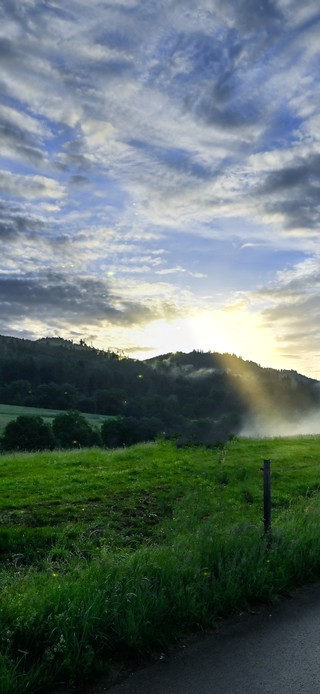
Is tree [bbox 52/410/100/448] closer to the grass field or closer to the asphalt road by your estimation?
the grass field

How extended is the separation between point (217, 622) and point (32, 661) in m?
2.28

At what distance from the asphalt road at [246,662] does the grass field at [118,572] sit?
0.30 meters

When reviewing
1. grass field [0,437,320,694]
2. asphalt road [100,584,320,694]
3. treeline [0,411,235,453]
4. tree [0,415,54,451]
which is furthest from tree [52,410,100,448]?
Result: asphalt road [100,584,320,694]

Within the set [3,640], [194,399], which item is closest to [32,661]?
[3,640]

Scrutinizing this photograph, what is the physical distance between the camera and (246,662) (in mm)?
5617

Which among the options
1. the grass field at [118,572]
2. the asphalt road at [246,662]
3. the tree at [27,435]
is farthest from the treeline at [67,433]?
the asphalt road at [246,662]

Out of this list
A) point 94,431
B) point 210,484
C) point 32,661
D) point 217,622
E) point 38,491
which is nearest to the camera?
point 32,661

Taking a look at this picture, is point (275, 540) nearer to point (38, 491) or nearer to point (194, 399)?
point (38, 491)

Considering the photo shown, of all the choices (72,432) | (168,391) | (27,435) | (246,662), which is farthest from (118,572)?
(168,391)

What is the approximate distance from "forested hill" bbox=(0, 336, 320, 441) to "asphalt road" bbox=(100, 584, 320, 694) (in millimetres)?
52257

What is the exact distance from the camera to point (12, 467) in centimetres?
2056

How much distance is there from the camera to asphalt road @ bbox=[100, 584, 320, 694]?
513 cm

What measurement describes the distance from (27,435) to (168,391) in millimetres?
48279

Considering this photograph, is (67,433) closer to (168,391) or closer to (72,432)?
(72,432)
